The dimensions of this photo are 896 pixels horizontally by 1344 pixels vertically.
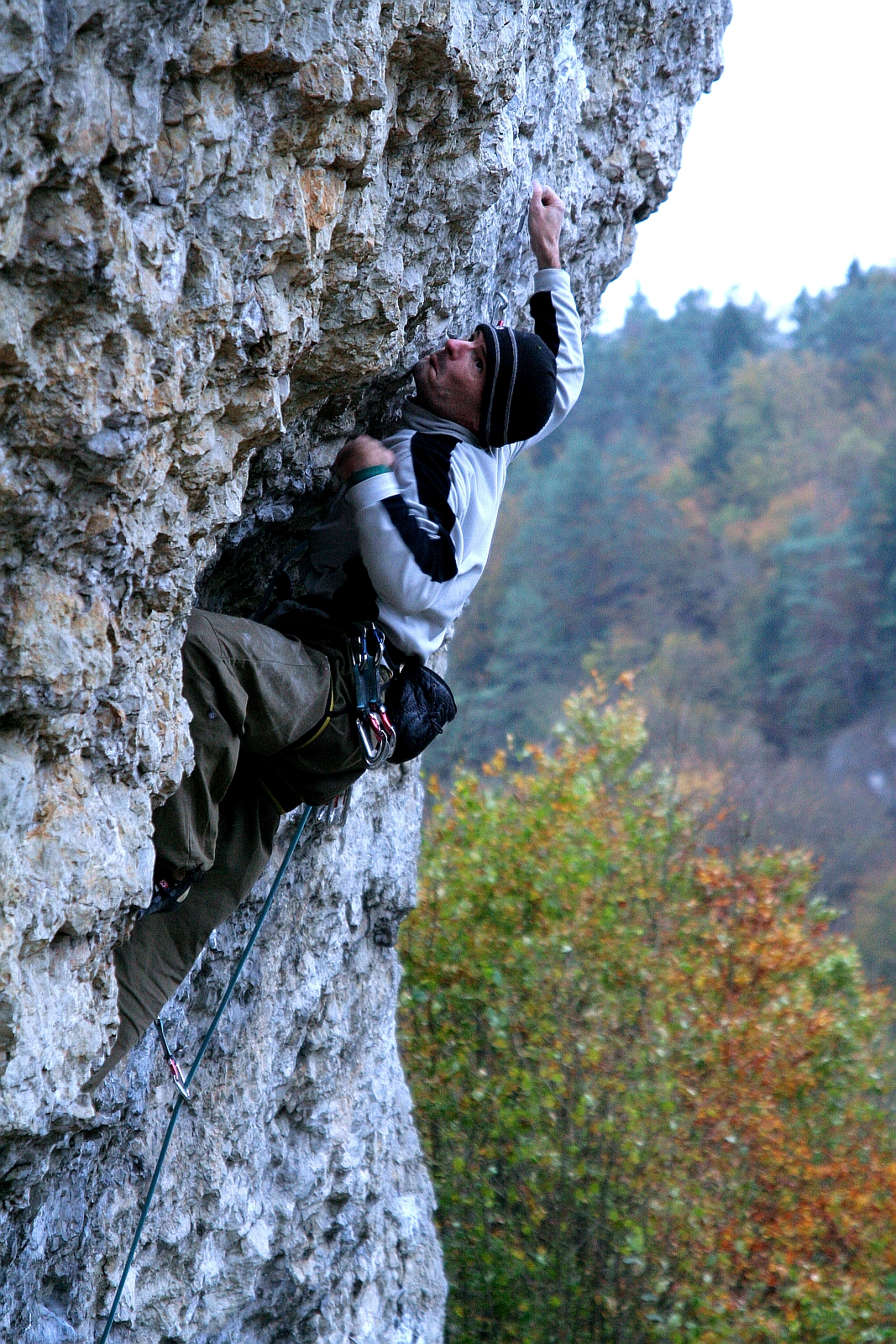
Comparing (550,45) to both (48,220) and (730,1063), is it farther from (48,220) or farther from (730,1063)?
(730,1063)

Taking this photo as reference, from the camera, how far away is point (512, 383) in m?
3.62

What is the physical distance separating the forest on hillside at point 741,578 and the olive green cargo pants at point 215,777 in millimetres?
28470

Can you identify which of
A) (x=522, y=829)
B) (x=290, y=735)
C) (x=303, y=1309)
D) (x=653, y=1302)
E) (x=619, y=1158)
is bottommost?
(x=653, y=1302)

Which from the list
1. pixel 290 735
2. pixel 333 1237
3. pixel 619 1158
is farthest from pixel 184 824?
pixel 619 1158

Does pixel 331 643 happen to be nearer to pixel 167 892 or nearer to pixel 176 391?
pixel 167 892

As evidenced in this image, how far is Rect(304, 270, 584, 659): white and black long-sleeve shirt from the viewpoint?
3.42 m

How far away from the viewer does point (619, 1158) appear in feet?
27.9

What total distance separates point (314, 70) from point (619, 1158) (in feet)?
25.8

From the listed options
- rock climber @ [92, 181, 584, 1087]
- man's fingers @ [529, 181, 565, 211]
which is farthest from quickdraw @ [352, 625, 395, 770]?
man's fingers @ [529, 181, 565, 211]

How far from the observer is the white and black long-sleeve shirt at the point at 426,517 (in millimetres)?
3418

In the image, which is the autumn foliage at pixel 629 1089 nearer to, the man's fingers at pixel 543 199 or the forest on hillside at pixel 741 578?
the man's fingers at pixel 543 199

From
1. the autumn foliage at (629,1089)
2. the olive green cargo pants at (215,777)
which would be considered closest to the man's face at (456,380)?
the olive green cargo pants at (215,777)

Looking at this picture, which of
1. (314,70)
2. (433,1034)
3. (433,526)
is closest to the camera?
(314,70)

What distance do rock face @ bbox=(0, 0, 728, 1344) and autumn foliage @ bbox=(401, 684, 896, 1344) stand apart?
4.35 m
